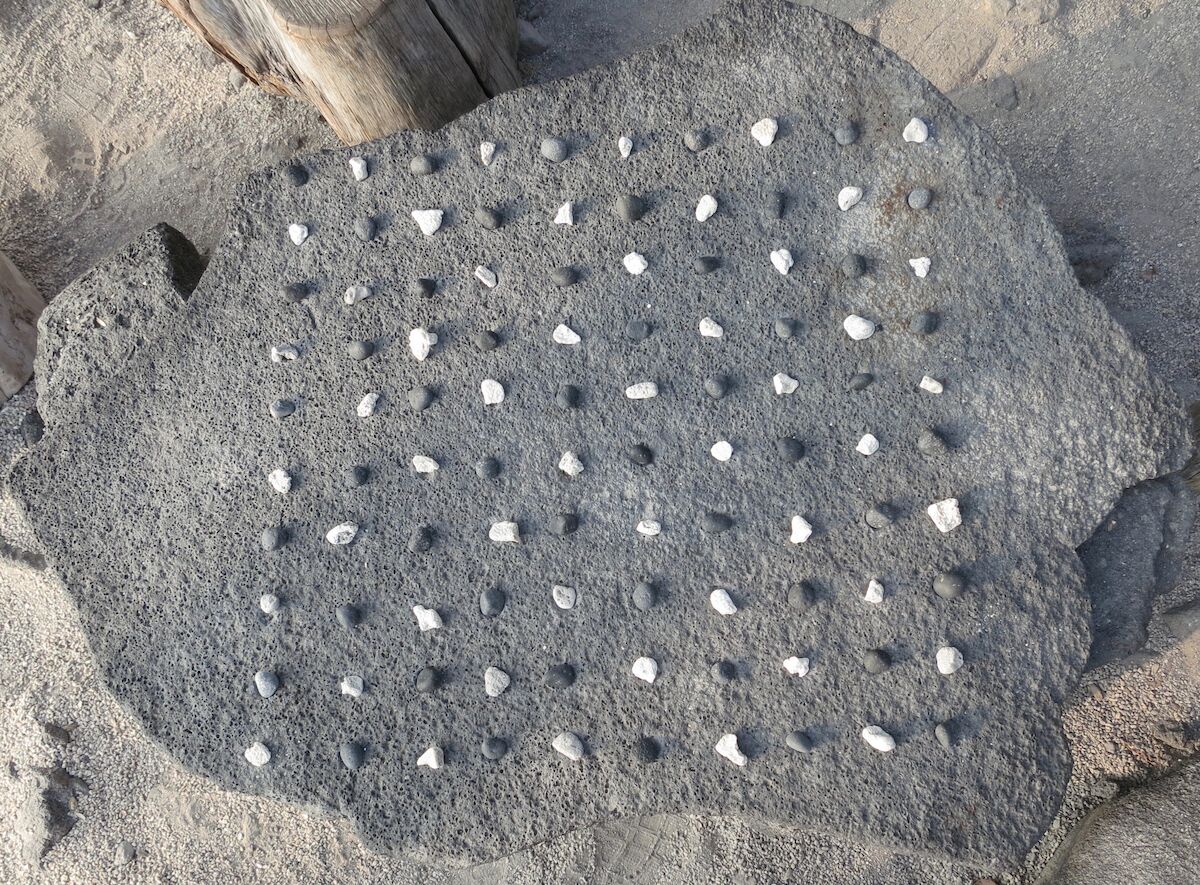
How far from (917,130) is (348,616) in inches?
54.7

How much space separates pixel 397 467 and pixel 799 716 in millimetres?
871

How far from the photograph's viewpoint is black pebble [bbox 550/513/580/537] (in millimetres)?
1581

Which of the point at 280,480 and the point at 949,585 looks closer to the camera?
the point at 949,585

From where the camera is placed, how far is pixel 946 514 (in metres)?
1.52

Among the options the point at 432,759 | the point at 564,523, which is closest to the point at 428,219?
the point at 564,523

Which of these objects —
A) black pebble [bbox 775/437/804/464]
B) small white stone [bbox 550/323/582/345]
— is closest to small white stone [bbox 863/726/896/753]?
black pebble [bbox 775/437/804/464]

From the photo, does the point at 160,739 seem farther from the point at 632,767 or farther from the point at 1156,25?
the point at 1156,25

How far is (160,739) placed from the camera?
63.4 inches

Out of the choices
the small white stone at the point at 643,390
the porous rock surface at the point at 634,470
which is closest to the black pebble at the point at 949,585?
the porous rock surface at the point at 634,470

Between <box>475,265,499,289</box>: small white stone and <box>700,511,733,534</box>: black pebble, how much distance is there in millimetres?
600

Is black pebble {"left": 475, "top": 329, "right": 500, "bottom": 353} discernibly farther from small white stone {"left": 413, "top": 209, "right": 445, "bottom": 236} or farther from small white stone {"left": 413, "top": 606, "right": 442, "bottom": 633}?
small white stone {"left": 413, "top": 606, "right": 442, "bottom": 633}

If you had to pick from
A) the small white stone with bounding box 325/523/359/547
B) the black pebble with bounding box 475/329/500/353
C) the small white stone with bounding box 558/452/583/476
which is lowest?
the small white stone with bounding box 558/452/583/476

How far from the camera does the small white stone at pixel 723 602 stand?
1547 mm

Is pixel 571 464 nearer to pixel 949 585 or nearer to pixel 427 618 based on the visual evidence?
pixel 427 618
